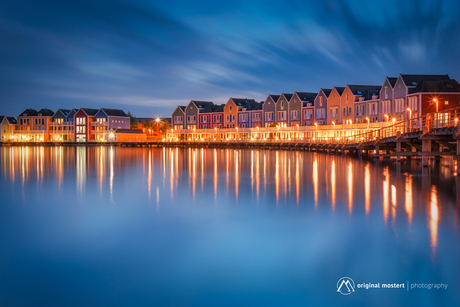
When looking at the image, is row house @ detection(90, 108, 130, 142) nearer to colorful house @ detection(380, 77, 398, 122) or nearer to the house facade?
the house facade

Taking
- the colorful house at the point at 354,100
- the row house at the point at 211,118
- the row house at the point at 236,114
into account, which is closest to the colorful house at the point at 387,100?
the colorful house at the point at 354,100

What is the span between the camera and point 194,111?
102 meters

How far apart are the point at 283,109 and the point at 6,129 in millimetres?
74376

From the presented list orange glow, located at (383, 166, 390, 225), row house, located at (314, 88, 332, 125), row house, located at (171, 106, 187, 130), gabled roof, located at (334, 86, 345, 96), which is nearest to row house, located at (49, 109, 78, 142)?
row house, located at (171, 106, 187, 130)

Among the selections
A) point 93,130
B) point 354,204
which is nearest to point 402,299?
point 354,204

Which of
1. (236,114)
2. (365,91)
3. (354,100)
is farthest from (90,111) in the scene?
(365,91)

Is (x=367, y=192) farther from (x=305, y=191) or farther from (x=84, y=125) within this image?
(x=84, y=125)

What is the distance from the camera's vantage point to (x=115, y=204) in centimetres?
1551

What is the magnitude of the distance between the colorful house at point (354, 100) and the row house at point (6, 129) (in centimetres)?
8628

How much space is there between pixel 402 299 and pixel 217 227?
221 inches

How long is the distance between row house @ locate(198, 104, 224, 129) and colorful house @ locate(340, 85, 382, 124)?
32450 millimetres

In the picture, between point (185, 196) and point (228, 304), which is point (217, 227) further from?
point (185, 196)

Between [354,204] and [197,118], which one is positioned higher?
[197,118]

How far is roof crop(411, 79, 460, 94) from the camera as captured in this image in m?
55.1
